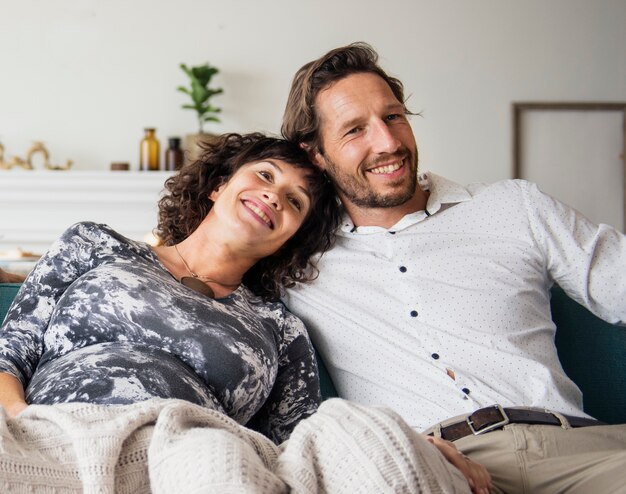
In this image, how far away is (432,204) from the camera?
1.96m

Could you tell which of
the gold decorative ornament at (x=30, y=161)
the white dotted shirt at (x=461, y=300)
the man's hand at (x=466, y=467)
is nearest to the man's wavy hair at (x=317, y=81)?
the white dotted shirt at (x=461, y=300)

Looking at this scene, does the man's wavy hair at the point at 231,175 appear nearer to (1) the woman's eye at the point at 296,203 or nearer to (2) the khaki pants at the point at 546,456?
(1) the woman's eye at the point at 296,203

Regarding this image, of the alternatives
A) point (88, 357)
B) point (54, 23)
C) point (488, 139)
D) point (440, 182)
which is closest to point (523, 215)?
point (440, 182)

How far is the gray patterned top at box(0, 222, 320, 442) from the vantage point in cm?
Answer: 144

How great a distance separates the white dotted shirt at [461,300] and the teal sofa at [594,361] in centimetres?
10

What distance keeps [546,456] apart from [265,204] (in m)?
0.81

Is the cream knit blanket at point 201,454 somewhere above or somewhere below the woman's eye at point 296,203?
below

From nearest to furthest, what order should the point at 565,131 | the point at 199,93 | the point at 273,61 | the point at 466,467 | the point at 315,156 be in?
the point at 466,467, the point at 315,156, the point at 199,93, the point at 273,61, the point at 565,131

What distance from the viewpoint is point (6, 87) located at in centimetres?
496

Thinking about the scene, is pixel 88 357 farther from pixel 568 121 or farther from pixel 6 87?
pixel 568 121

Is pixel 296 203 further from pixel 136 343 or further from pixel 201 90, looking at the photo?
pixel 201 90

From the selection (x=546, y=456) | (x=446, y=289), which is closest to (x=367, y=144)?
(x=446, y=289)

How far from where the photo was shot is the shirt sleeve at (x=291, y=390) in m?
1.72

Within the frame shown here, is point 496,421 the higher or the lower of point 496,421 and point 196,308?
the lower
